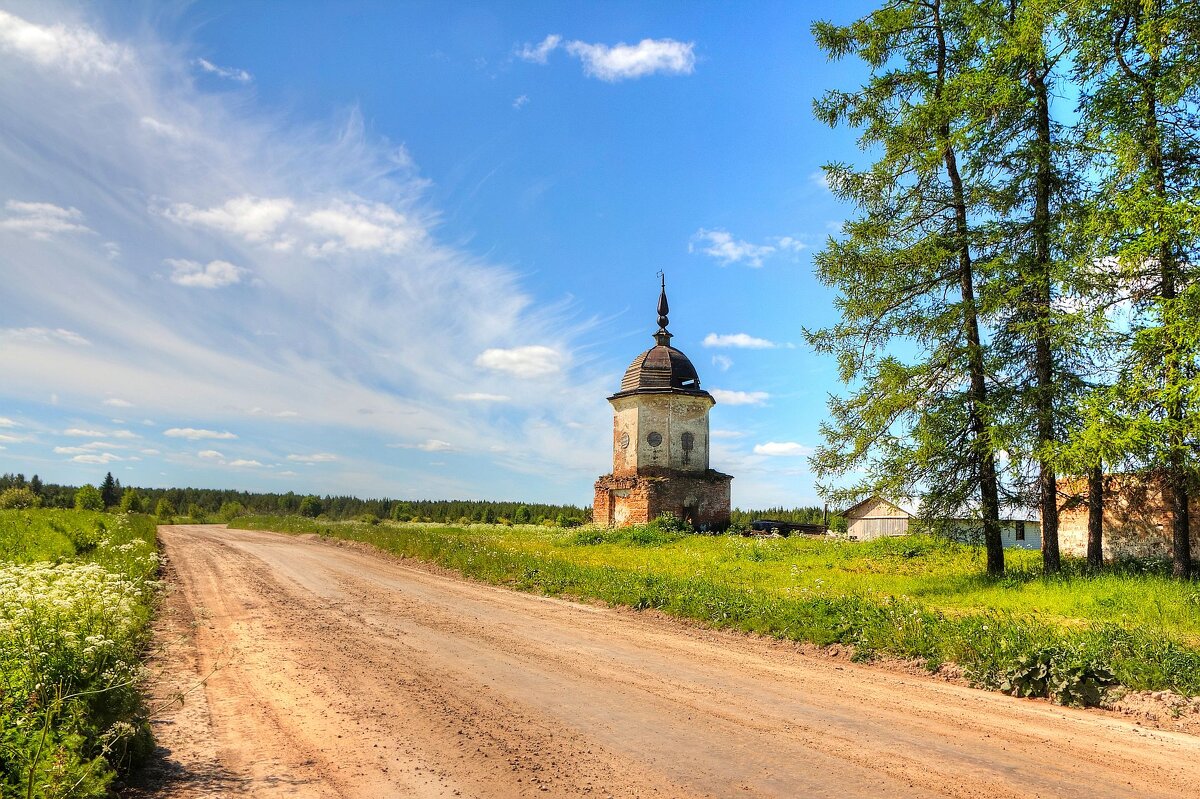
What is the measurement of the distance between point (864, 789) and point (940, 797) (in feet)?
1.68

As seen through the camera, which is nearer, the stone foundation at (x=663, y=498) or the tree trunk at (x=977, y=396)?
the tree trunk at (x=977, y=396)

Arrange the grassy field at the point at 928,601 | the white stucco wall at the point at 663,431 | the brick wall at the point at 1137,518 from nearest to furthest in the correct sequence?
the grassy field at the point at 928,601 → the brick wall at the point at 1137,518 → the white stucco wall at the point at 663,431

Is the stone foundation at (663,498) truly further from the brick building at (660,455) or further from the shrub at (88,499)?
the shrub at (88,499)

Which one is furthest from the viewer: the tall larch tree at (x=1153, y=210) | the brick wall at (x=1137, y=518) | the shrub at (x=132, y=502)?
the shrub at (x=132, y=502)

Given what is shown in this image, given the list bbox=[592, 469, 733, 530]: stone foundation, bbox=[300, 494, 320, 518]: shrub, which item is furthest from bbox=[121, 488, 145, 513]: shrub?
bbox=[592, 469, 733, 530]: stone foundation

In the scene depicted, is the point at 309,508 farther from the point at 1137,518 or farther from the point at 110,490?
the point at 1137,518

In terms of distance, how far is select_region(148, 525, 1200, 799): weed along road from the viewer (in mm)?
5125

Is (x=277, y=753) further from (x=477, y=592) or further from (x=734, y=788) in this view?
(x=477, y=592)

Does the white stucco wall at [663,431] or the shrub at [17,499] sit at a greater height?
the white stucco wall at [663,431]

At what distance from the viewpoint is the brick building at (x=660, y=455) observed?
33.9 meters

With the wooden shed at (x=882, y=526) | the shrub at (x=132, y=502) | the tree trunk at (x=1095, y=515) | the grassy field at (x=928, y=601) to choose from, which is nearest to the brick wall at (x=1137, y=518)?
the tree trunk at (x=1095, y=515)

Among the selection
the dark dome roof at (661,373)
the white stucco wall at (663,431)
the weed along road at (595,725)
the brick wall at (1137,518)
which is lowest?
the weed along road at (595,725)

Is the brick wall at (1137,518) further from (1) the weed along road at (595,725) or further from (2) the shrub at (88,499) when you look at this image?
(2) the shrub at (88,499)

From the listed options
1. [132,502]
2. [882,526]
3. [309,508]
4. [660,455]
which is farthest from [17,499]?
[882,526]
